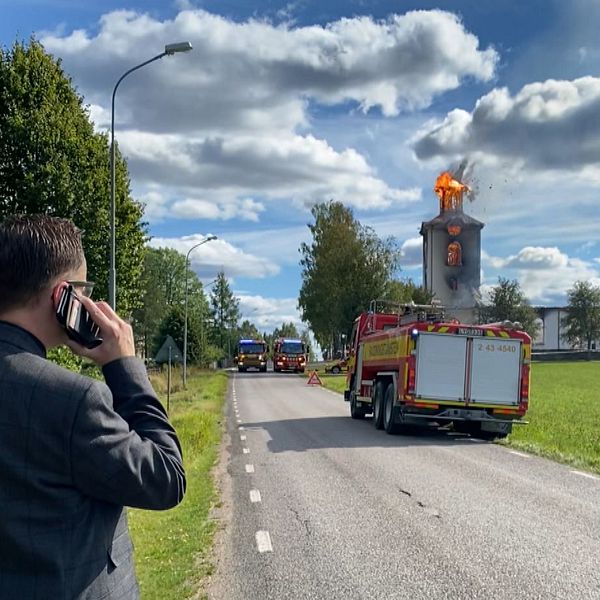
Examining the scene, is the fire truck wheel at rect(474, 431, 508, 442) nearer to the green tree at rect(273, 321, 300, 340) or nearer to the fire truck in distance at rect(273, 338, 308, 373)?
the fire truck in distance at rect(273, 338, 308, 373)

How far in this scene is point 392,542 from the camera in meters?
7.12

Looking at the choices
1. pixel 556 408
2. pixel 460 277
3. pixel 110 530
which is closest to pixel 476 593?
pixel 110 530

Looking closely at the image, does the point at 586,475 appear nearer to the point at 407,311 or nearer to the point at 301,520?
the point at 301,520

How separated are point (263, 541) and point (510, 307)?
330ft

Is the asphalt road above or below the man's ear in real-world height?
below

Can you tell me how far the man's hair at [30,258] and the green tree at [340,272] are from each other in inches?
2393

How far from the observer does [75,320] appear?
Answer: 1.98 m

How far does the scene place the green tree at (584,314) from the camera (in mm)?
115688

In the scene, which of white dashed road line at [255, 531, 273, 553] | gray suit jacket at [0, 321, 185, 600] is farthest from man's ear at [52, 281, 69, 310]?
white dashed road line at [255, 531, 273, 553]

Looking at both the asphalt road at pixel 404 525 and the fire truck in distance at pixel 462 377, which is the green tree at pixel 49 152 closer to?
the fire truck in distance at pixel 462 377

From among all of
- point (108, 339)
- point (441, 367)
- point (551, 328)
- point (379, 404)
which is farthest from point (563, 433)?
point (551, 328)

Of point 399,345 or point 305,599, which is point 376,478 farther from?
point 399,345

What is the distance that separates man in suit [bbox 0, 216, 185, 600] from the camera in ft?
6.01

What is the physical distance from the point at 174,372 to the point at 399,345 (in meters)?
32.9
